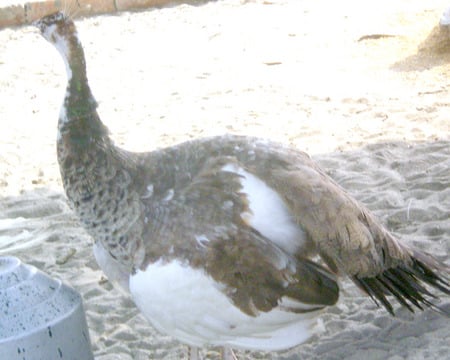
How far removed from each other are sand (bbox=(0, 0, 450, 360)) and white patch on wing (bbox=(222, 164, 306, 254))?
58 cm

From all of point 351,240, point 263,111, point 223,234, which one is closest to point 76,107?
point 223,234

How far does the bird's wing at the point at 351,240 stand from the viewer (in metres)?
2.81

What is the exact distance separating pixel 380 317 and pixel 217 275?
3.19 feet

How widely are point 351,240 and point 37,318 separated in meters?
1.10

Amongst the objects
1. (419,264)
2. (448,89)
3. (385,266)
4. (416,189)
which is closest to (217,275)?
(385,266)

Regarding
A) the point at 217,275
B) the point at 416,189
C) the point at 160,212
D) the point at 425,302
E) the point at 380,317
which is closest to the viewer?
the point at 217,275

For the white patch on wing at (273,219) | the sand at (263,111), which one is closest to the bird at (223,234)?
the white patch on wing at (273,219)

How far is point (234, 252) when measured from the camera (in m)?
2.69

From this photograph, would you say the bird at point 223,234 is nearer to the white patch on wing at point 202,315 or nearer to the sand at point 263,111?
the white patch on wing at point 202,315

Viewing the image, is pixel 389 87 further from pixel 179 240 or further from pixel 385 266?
pixel 179 240

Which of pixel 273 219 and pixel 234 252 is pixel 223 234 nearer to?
pixel 234 252

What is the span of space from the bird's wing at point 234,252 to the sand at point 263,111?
485 mm

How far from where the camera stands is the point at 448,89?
6199mm

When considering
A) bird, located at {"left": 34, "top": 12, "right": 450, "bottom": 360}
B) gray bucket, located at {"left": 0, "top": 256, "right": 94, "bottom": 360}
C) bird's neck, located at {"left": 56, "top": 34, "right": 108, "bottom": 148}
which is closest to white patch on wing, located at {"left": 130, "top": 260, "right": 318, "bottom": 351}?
bird, located at {"left": 34, "top": 12, "right": 450, "bottom": 360}
